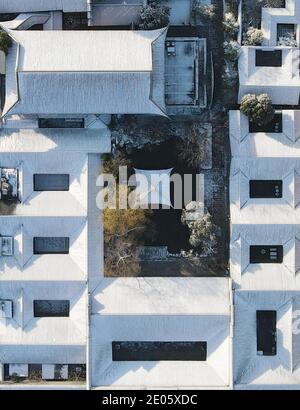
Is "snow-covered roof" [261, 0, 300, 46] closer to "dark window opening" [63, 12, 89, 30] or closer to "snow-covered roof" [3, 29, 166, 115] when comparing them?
"snow-covered roof" [3, 29, 166, 115]

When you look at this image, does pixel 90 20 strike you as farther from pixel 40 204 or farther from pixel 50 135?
pixel 40 204

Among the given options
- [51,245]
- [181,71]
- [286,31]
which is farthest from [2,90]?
[286,31]

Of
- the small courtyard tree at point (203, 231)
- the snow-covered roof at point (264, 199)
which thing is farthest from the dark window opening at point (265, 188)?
the small courtyard tree at point (203, 231)

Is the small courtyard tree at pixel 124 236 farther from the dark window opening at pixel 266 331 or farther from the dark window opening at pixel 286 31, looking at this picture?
the dark window opening at pixel 286 31

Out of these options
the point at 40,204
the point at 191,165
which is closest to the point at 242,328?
the point at 191,165

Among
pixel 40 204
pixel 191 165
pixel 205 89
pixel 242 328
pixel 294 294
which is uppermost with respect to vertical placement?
pixel 205 89
